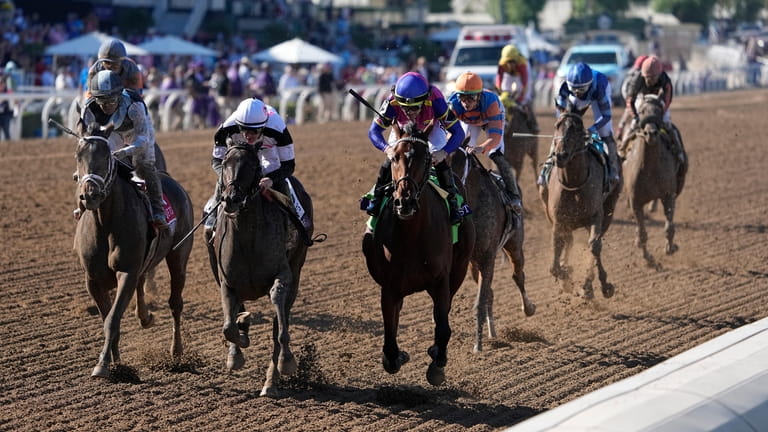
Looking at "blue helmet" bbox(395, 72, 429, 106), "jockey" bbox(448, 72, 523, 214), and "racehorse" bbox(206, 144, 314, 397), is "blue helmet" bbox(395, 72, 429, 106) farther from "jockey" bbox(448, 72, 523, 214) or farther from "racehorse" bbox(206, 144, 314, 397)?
"jockey" bbox(448, 72, 523, 214)

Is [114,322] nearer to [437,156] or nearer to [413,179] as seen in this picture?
[413,179]

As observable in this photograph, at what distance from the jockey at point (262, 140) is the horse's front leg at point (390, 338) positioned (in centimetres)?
92

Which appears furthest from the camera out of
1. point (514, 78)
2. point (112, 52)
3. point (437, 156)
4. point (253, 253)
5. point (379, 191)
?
point (514, 78)

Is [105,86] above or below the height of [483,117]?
above

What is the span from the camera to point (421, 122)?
24.5 ft

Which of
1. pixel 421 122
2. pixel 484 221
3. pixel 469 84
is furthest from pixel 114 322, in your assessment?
pixel 469 84

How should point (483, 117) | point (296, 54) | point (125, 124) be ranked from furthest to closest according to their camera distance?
point (296, 54)
point (483, 117)
point (125, 124)

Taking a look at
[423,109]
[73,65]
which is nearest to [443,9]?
[73,65]

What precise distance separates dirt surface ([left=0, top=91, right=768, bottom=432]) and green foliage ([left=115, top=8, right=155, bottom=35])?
1849 centimetres

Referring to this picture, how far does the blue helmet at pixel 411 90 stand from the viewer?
7.22m

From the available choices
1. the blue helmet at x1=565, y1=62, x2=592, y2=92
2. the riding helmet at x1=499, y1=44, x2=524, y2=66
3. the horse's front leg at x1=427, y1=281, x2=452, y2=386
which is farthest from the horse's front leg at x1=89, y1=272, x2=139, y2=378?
the riding helmet at x1=499, y1=44, x2=524, y2=66

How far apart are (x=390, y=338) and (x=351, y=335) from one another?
1703 mm

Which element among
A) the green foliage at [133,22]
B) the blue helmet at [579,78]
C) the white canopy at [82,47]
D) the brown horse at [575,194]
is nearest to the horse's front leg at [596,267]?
the brown horse at [575,194]

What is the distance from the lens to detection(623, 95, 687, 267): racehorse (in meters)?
12.3
